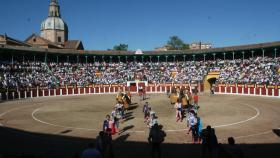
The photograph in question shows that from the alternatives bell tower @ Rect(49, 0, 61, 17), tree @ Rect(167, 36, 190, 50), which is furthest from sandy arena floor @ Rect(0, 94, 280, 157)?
tree @ Rect(167, 36, 190, 50)

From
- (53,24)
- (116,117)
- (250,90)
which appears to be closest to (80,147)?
(116,117)

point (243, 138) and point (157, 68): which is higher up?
point (157, 68)

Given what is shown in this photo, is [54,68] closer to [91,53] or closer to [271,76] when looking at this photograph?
[91,53]

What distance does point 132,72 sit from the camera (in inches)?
2217

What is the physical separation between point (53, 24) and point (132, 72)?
54.9 m

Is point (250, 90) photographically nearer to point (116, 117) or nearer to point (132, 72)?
point (132, 72)

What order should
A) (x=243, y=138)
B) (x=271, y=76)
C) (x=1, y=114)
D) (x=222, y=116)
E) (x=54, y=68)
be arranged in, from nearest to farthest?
(x=243, y=138) → (x=222, y=116) → (x=1, y=114) → (x=271, y=76) → (x=54, y=68)

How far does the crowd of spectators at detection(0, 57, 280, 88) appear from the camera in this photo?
141 feet

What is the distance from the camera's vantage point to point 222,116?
70.4 ft

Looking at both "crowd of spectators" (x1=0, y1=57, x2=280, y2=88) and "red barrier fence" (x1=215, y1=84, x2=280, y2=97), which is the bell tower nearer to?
"crowd of spectators" (x1=0, y1=57, x2=280, y2=88)

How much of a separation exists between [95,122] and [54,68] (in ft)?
115

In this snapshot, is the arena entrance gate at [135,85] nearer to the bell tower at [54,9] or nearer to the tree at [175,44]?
the bell tower at [54,9]

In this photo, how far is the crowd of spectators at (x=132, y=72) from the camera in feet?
141

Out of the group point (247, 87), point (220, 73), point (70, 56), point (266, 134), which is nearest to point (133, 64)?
point (70, 56)
